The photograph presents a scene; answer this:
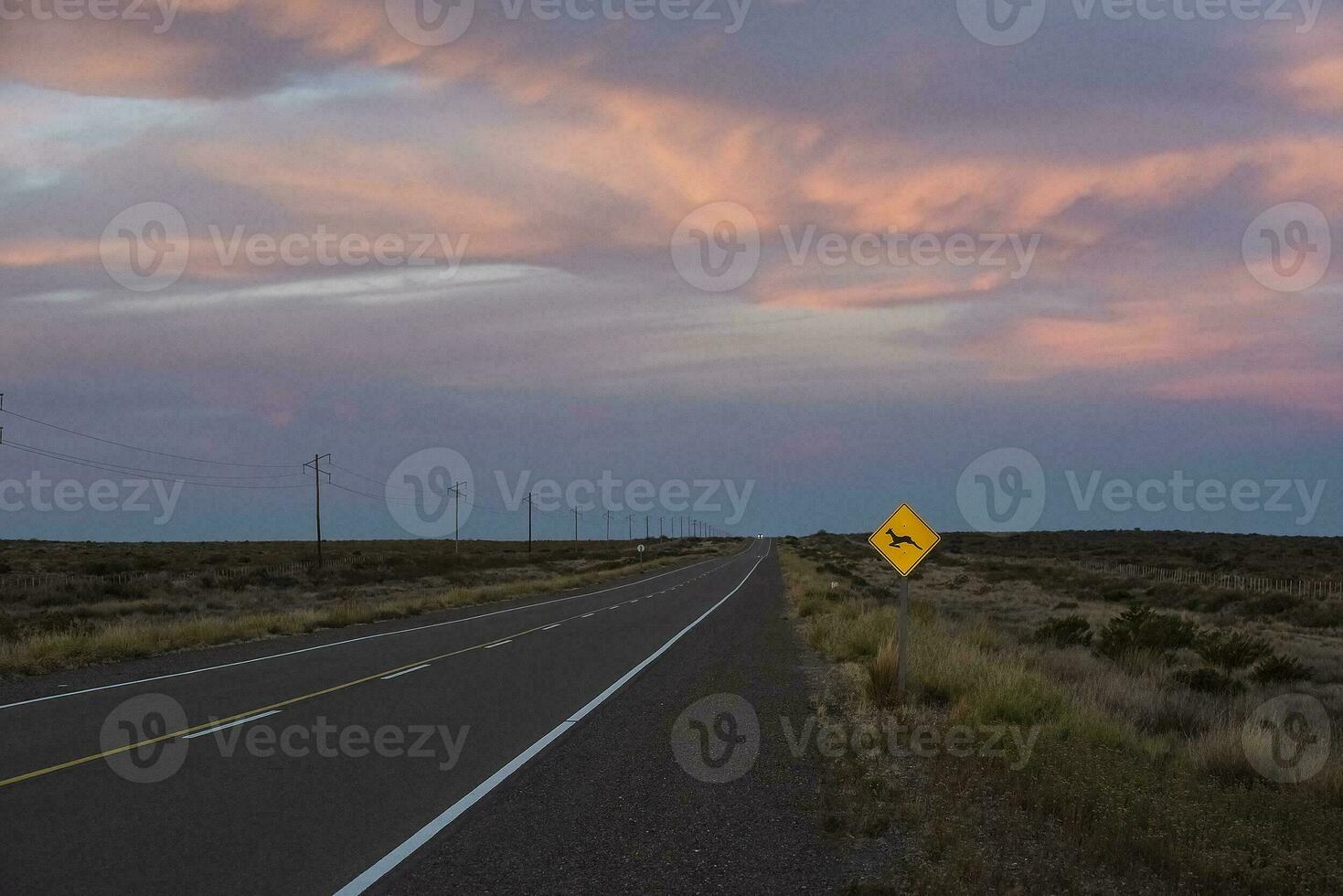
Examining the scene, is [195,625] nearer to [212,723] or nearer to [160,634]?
[160,634]

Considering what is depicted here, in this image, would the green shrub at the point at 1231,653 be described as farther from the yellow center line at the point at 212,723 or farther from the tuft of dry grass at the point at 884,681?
the yellow center line at the point at 212,723

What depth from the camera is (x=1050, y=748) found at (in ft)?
28.1

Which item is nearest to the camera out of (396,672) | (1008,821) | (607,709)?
(1008,821)

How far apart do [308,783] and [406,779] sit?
0.76 meters

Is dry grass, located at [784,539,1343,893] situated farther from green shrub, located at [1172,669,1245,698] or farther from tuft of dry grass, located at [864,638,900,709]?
green shrub, located at [1172,669,1245,698]

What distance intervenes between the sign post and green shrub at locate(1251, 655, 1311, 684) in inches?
320

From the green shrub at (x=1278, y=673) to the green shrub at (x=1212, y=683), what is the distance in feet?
3.24

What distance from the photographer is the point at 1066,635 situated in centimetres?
2183

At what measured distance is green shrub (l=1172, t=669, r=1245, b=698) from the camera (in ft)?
49.5

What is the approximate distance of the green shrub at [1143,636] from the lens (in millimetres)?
19500

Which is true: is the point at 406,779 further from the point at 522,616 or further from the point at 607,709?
the point at 522,616

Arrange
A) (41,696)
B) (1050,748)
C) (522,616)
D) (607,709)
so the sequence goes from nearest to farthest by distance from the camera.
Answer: (1050,748), (607,709), (41,696), (522,616)

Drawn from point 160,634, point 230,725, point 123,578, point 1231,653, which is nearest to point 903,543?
point 230,725

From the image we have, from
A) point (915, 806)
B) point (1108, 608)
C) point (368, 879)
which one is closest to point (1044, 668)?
point (915, 806)
